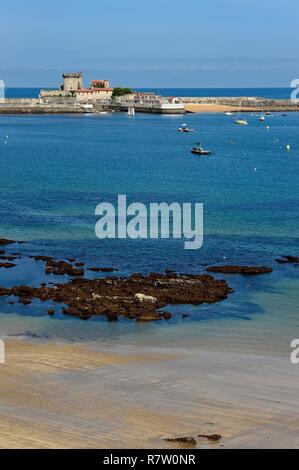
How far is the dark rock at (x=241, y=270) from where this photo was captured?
34531 millimetres

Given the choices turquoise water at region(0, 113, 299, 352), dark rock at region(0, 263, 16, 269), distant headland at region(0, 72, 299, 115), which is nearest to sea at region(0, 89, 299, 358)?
turquoise water at region(0, 113, 299, 352)

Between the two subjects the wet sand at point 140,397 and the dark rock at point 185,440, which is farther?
the wet sand at point 140,397

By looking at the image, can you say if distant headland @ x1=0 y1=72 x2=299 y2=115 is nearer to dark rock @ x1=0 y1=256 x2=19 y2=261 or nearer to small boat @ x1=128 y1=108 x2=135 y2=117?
small boat @ x1=128 y1=108 x2=135 y2=117

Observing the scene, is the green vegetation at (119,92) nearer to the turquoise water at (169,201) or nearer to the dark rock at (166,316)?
the turquoise water at (169,201)

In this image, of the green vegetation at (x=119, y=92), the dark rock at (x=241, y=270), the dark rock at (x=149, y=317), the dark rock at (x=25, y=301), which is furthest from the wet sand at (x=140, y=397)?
the green vegetation at (x=119, y=92)

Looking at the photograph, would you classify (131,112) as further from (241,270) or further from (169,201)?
(241,270)

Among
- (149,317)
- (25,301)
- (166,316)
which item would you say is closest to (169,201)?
(25,301)

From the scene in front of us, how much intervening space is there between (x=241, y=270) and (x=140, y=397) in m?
13.7

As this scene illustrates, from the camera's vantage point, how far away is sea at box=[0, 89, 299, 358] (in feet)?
91.0

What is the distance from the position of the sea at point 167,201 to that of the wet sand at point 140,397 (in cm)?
149

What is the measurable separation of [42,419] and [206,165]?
194ft

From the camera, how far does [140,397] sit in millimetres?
21812

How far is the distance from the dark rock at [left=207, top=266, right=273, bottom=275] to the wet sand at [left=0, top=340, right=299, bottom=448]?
9.34 meters

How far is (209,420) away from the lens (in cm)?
2030
